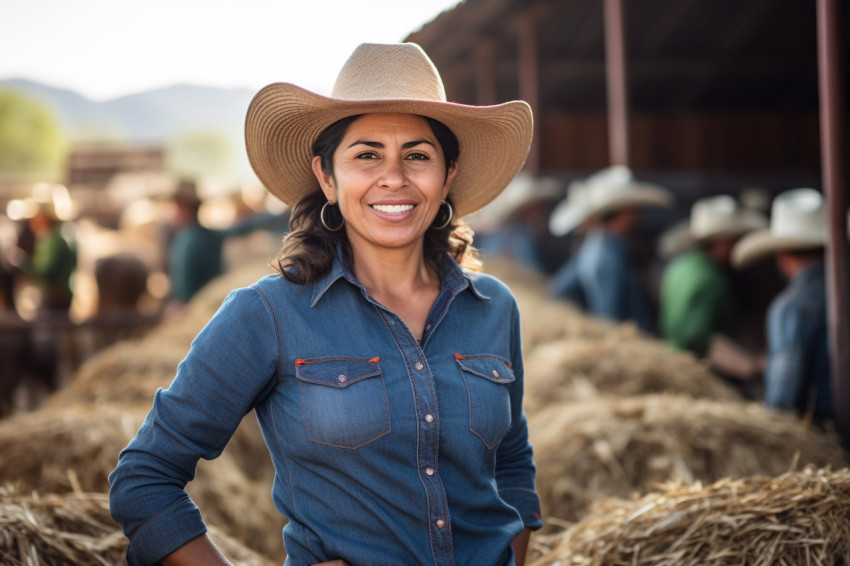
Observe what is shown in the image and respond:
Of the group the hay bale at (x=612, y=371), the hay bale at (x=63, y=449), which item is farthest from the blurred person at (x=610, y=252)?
the hay bale at (x=63, y=449)

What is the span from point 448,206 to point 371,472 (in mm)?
784

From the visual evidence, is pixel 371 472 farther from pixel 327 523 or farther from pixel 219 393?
pixel 219 393

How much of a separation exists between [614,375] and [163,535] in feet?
11.0

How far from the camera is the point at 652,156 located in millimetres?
12141

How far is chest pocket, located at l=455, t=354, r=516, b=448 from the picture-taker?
1.92 m

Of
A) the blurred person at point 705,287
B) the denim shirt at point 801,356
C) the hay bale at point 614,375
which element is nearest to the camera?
the denim shirt at point 801,356

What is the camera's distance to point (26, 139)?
80.4 metres

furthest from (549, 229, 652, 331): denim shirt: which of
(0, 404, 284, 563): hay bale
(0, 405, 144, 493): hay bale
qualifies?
(0, 405, 144, 493): hay bale

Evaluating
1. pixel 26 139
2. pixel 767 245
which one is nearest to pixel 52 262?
pixel 767 245

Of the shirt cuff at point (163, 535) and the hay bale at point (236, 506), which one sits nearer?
the shirt cuff at point (163, 535)

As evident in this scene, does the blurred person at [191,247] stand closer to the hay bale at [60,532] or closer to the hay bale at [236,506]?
the hay bale at [236,506]

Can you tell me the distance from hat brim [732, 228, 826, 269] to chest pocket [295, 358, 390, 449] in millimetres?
2962

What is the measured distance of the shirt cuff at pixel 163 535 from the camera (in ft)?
5.75

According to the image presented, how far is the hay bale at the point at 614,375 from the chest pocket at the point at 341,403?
2754 millimetres
